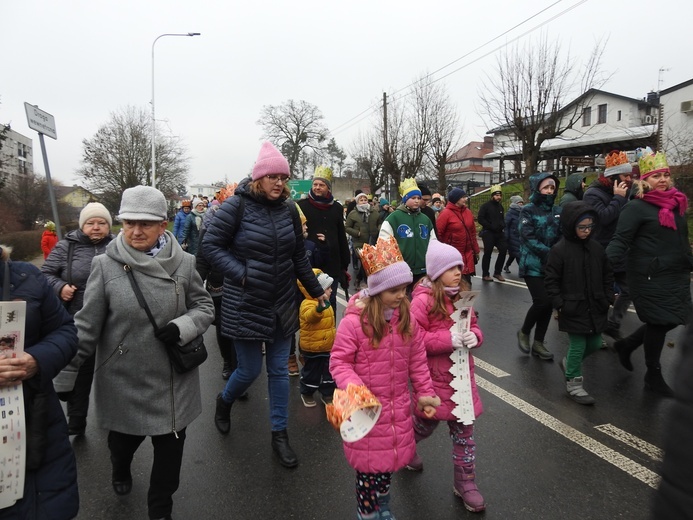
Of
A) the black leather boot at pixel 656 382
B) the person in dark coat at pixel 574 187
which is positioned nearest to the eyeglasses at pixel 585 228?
the black leather boot at pixel 656 382

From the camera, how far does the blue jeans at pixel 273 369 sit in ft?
11.3

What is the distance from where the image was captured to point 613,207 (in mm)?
5930

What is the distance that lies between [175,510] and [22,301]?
5.56 ft

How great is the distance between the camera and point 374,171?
37312mm

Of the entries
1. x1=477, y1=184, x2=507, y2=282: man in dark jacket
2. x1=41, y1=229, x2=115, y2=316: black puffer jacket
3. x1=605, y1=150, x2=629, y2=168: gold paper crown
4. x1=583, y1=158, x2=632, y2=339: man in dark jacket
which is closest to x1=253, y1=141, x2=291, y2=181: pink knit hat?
x1=41, y1=229, x2=115, y2=316: black puffer jacket

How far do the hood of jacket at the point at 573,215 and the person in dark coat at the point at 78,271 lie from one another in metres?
4.00

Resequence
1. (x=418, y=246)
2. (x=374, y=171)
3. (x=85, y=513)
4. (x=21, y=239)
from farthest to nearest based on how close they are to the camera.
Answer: (x=374, y=171) → (x=21, y=239) → (x=418, y=246) → (x=85, y=513)

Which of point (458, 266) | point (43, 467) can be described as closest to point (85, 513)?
point (43, 467)

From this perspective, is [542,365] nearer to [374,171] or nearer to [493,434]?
[493,434]

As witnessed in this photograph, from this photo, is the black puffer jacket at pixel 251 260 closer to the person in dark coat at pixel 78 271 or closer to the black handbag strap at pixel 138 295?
the black handbag strap at pixel 138 295

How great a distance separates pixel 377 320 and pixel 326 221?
3336mm

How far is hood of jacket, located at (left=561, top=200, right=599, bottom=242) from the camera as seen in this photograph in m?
4.22

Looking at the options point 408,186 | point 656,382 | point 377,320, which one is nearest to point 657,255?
point 656,382

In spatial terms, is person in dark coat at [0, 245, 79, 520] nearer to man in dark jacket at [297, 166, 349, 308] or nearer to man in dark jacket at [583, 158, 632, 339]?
man in dark jacket at [297, 166, 349, 308]
